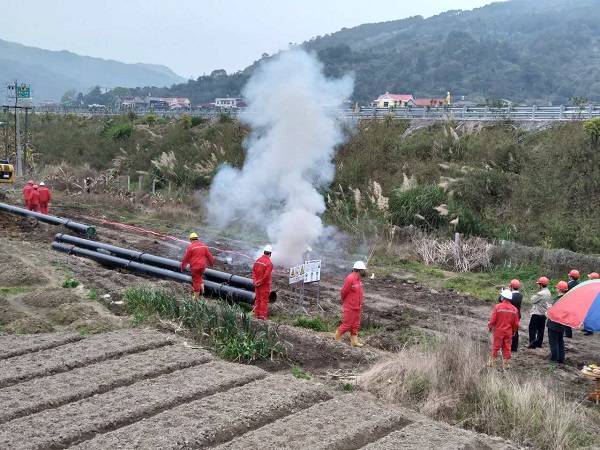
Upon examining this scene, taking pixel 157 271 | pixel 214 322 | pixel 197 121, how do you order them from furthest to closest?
pixel 197 121, pixel 157 271, pixel 214 322

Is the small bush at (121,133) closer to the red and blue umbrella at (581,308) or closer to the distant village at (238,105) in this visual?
→ the distant village at (238,105)

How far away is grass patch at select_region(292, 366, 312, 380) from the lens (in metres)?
9.95

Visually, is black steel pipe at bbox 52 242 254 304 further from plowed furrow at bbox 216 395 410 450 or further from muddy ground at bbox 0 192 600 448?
plowed furrow at bbox 216 395 410 450

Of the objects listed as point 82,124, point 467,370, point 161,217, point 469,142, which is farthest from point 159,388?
point 82,124

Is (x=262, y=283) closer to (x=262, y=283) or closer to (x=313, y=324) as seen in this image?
(x=262, y=283)

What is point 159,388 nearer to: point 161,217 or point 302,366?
point 302,366

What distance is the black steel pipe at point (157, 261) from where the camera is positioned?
14.6m

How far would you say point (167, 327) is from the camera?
1188 cm

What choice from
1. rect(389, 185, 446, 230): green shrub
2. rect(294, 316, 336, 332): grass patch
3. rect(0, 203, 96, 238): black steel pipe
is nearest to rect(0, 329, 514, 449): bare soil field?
rect(294, 316, 336, 332): grass patch

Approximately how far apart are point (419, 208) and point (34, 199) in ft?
41.9

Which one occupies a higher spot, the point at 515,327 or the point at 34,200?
the point at 34,200

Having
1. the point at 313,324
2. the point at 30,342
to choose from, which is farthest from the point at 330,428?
the point at 30,342

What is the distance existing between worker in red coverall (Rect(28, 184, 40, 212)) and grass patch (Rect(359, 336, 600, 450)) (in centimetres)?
1657

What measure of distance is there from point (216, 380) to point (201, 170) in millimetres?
19999
